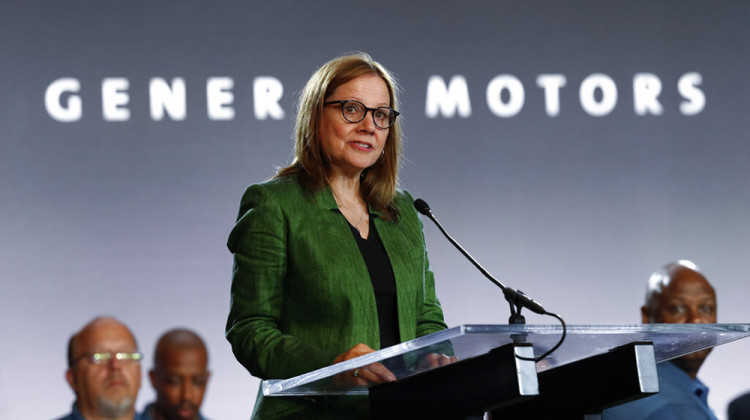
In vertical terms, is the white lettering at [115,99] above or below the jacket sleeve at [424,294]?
above

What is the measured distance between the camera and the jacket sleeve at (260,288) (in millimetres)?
1892

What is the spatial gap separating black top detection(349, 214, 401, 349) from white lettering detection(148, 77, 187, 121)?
2.79 metres

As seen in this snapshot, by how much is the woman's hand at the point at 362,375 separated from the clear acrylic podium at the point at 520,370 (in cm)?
1

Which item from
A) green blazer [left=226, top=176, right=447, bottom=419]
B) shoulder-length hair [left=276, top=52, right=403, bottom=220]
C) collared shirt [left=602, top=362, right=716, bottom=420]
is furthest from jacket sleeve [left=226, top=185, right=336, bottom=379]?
collared shirt [left=602, top=362, right=716, bottom=420]

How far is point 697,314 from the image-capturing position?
483 cm

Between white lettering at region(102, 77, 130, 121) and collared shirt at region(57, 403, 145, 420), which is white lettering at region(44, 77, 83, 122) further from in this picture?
collared shirt at region(57, 403, 145, 420)

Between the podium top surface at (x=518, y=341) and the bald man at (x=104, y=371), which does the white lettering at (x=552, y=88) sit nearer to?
the bald man at (x=104, y=371)

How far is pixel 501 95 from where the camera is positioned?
4.90m

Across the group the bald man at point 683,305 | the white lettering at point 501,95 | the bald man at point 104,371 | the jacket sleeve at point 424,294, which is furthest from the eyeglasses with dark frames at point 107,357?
the jacket sleeve at point 424,294

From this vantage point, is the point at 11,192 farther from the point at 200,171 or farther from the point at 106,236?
the point at 200,171

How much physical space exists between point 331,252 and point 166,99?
2.91 meters

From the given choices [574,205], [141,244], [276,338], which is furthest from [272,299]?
[574,205]

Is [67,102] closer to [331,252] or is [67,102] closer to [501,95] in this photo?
[501,95]

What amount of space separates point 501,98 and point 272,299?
310 centimetres
